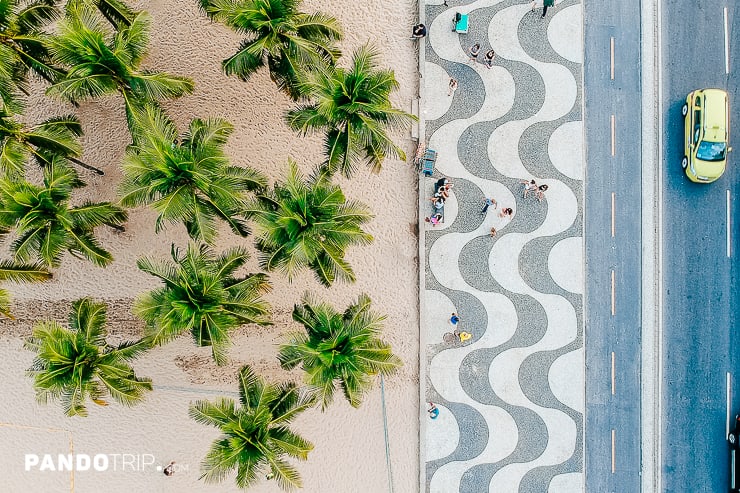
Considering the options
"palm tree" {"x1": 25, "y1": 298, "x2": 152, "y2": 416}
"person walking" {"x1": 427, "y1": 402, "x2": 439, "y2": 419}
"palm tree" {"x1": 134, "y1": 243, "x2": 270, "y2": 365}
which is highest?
"palm tree" {"x1": 134, "y1": 243, "x2": 270, "y2": 365}

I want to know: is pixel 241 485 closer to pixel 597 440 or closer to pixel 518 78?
pixel 597 440

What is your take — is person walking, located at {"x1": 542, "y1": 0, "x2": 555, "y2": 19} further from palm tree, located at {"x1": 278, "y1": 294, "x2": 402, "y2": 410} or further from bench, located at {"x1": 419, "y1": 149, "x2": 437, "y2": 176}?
palm tree, located at {"x1": 278, "y1": 294, "x2": 402, "y2": 410}

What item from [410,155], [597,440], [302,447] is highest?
[410,155]

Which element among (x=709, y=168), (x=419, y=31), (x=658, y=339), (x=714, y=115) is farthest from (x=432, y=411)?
(x=714, y=115)

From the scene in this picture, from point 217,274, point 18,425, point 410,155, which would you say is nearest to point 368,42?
point 410,155

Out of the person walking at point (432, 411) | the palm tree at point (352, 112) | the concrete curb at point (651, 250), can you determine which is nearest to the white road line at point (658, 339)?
the concrete curb at point (651, 250)

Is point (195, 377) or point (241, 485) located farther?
point (195, 377)

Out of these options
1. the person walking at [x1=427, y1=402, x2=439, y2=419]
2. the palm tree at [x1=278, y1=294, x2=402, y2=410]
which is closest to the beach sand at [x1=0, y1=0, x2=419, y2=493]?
the person walking at [x1=427, y1=402, x2=439, y2=419]

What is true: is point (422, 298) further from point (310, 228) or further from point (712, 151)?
point (712, 151)
